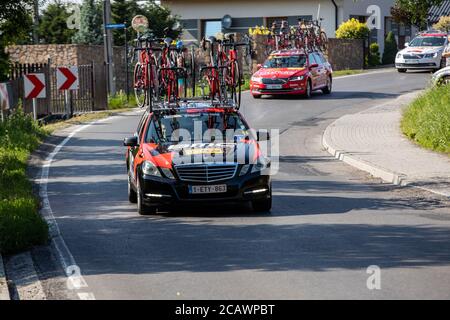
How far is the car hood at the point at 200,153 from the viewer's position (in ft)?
44.3

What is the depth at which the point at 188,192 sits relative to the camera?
43.7 feet

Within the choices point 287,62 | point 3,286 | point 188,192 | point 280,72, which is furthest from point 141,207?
point 287,62

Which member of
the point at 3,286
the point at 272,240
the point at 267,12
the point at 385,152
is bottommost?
the point at 385,152

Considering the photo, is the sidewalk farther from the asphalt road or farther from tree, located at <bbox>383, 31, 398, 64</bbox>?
tree, located at <bbox>383, 31, 398, 64</bbox>

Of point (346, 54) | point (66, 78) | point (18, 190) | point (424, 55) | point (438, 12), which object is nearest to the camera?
point (18, 190)

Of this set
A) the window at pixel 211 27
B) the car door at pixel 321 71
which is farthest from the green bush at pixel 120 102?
the window at pixel 211 27

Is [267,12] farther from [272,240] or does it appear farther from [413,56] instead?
[272,240]

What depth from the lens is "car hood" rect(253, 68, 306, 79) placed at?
33.5 metres

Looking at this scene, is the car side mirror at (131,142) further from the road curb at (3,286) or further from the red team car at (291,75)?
the red team car at (291,75)

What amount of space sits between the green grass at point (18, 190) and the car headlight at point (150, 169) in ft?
5.01

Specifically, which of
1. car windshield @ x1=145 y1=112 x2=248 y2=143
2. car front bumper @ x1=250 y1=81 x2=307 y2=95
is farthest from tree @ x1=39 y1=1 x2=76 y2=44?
car windshield @ x1=145 y1=112 x2=248 y2=143

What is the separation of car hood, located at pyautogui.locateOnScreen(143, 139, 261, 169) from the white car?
3136cm

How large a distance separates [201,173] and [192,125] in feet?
4.44

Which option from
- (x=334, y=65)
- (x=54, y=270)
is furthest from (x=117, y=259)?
(x=334, y=65)
